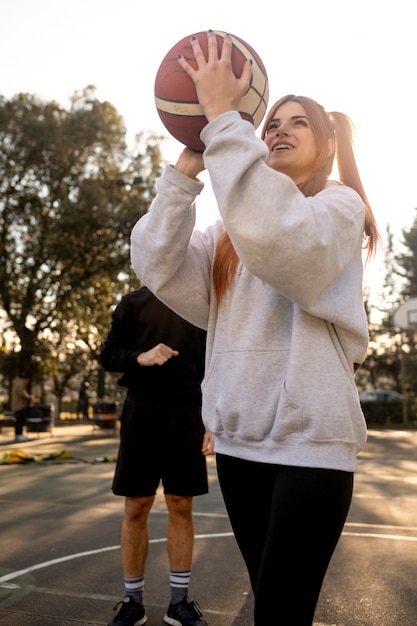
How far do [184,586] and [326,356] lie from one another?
231cm

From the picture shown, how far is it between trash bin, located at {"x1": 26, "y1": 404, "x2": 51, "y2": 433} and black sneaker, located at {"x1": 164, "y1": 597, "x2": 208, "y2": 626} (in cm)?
1725

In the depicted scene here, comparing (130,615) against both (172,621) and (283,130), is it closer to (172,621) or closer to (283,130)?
(172,621)

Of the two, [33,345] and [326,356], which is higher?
[33,345]

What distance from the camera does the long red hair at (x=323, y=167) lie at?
2047mm

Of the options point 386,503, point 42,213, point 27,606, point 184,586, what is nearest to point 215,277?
point 184,586

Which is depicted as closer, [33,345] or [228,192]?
[228,192]

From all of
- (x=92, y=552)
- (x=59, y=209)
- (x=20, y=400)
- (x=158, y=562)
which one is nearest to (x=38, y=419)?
(x=20, y=400)

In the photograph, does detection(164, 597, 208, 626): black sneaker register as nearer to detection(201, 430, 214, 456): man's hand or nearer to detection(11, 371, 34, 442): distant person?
detection(201, 430, 214, 456): man's hand

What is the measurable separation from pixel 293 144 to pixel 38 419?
19.3 meters

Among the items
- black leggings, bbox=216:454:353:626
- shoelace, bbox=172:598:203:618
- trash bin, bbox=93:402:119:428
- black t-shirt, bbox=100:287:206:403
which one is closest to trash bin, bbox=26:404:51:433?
trash bin, bbox=93:402:119:428

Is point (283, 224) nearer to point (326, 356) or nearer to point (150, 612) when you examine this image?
point (326, 356)

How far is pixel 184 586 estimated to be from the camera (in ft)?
11.9

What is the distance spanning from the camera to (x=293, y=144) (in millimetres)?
2035

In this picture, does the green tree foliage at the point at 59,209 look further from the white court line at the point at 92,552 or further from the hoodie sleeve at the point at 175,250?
the hoodie sleeve at the point at 175,250
